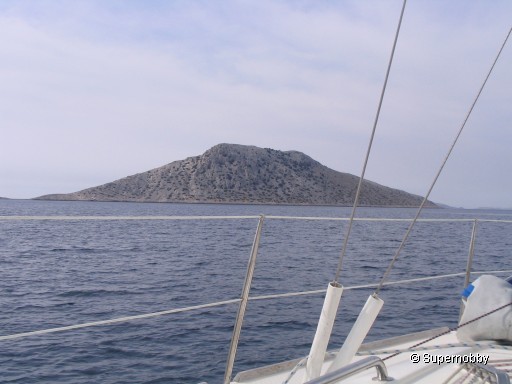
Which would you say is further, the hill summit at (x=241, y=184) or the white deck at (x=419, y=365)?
Answer: the hill summit at (x=241, y=184)

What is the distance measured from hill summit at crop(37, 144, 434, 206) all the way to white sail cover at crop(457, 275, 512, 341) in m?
132

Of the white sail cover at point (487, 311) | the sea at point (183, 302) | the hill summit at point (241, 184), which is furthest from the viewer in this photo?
the hill summit at point (241, 184)

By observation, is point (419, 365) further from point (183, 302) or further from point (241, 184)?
point (241, 184)

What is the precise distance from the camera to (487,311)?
358 centimetres

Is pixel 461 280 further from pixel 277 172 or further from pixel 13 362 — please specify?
pixel 277 172

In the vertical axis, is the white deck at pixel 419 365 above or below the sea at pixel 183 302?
above

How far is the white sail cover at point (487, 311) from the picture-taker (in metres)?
3.54

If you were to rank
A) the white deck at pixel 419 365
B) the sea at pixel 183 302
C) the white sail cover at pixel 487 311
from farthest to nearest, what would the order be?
the sea at pixel 183 302
the white sail cover at pixel 487 311
the white deck at pixel 419 365

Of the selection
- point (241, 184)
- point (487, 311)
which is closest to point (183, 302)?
point (487, 311)

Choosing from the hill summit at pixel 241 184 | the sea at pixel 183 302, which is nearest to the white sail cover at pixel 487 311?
the sea at pixel 183 302

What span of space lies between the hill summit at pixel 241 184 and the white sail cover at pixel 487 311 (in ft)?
435

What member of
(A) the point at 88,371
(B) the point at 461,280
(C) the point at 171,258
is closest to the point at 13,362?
(A) the point at 88,371

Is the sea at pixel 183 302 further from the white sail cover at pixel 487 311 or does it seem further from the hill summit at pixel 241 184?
the hill summit at pixel 241 184

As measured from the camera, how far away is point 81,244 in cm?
2381
